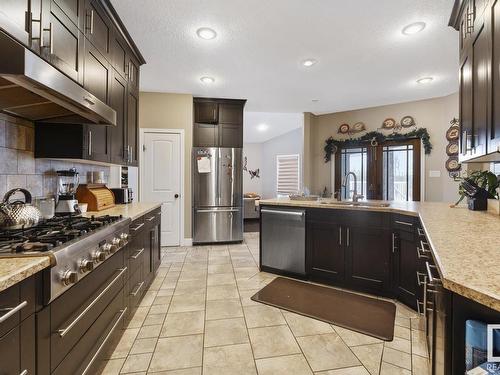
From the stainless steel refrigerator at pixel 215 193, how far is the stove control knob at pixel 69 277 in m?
3.40

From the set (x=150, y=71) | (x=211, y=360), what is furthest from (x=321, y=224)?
(x=150, y=71)

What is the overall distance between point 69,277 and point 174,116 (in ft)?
12.3

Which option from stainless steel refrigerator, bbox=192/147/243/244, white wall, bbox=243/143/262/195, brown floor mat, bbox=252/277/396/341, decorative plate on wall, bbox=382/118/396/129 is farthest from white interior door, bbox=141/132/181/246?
white wall, bbox=243/143/262/195

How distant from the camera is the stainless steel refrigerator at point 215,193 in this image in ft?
15.0

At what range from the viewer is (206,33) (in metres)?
2.68

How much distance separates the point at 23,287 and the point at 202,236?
3.73 metres

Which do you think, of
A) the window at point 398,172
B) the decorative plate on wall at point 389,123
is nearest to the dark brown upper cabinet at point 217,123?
the decorative plate on wall at point 389,123

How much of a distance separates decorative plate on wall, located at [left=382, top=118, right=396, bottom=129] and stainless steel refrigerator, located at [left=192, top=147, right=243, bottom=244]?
10.2 feet

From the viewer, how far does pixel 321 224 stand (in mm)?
2832

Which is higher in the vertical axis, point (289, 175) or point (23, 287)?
point (289, 175)

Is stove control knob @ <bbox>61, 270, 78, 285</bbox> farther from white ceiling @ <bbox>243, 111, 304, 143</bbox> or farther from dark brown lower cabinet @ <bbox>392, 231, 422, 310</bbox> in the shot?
white ceiling @ <bbox>243, 111, 304, 143</bbox>

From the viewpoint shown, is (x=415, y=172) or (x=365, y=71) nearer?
(x=365, y=71)

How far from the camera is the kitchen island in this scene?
1183mm

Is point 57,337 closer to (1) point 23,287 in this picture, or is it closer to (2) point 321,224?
(1) point 23,287
